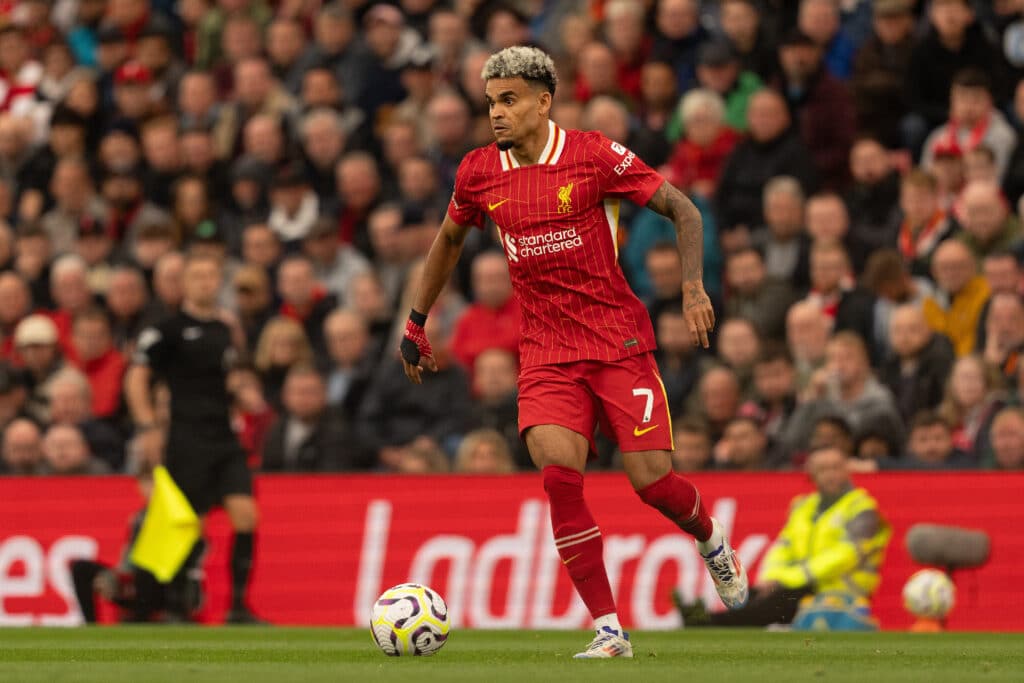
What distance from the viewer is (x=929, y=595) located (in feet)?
41.7

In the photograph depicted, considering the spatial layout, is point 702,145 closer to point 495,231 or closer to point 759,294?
point 759,294

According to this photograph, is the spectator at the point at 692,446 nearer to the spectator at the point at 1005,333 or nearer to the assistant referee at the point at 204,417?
the spectator at the point at 1005,333

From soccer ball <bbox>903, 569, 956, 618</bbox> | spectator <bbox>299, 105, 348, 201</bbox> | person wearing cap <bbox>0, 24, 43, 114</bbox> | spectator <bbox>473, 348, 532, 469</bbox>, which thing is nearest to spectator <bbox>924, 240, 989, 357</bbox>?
soccer ball <bbox>903, 569, 956, 618</bbox>

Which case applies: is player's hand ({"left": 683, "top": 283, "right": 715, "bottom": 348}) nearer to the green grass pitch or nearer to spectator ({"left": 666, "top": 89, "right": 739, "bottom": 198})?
the green grass pitch

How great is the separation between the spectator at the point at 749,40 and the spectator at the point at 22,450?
635cm

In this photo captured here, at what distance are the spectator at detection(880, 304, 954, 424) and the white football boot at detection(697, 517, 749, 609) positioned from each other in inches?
176

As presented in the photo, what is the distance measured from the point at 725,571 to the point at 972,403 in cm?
428

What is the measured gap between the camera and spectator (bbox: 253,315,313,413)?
16.6 metres

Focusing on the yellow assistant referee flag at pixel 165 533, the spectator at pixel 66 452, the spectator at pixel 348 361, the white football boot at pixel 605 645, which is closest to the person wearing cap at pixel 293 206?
the spectator at pixel 348 361

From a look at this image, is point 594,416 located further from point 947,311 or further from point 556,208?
point 947,311

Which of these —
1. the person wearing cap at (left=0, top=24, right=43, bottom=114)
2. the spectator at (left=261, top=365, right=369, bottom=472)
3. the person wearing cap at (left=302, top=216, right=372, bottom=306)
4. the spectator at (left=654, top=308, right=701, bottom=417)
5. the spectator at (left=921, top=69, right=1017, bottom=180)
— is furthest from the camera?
the person wearing cap at (left=0, top=24, right=43, bottom=114)

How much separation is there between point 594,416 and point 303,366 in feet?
21.8

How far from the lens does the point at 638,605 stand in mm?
13914

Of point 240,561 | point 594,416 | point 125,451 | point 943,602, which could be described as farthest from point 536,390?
point 125,451
